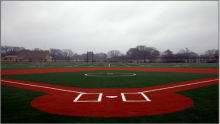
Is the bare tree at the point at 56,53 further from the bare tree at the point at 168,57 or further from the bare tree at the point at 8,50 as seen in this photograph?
the bare tree at the point at 168,57

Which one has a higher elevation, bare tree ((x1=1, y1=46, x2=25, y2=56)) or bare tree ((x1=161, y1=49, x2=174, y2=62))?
bare tree ((x1=1, y1=46, x2=25, y2=56))

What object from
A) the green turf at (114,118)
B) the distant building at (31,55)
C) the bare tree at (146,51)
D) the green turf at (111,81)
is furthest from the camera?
the bare tree at (146,51)

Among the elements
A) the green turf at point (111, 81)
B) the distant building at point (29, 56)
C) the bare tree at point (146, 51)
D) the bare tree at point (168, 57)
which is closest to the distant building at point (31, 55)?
the distant building at point (29, 56)

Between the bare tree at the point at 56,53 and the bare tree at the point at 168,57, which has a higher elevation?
the bare tree at the point at 56,53


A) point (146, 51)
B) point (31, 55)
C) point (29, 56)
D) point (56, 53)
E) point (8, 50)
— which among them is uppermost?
point (8, 50)

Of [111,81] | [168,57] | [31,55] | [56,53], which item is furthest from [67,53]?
[111,81]

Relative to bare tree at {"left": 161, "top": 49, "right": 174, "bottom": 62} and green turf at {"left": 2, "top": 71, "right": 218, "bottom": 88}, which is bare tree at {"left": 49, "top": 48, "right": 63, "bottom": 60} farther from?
green turf at {"left": 2, "top": 71, "right": 218, "bottom": 88}

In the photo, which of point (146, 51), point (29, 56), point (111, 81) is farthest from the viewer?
point (146, 51)

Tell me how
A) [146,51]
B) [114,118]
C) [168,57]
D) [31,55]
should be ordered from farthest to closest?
[146,51] < [31,55] < [168,57] < [114,118]

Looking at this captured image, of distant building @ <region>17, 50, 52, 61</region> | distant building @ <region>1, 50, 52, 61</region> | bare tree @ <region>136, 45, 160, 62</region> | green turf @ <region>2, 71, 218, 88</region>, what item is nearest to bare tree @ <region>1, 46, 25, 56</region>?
distant building @ <region>1, 50, 52, 61</region>

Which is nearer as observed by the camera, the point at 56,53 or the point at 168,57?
the point at 168,57

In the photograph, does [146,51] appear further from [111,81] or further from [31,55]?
[111,81]

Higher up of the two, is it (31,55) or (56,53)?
(56,53)

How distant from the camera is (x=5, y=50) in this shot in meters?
117
